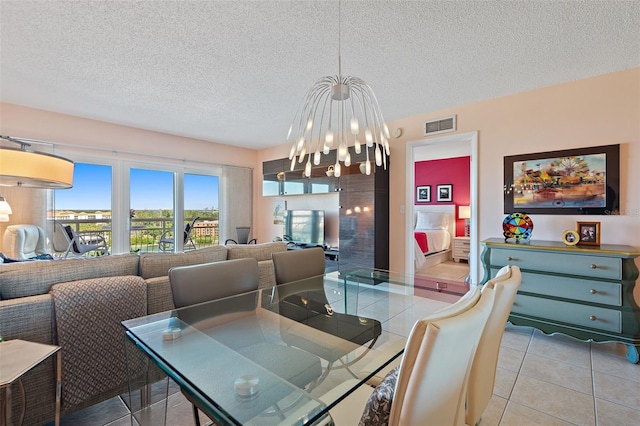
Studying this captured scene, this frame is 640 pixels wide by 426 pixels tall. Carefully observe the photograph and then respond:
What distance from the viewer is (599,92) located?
9.21 feet

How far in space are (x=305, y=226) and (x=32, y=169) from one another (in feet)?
12.9

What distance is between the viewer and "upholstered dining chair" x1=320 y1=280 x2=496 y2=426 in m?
0.77

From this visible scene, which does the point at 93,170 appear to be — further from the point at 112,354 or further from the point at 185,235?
the point at 112,354

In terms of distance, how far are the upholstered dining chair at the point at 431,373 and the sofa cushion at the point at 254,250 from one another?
1.97 m

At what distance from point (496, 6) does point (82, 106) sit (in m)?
4.53

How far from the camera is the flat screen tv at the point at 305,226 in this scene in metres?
5.01

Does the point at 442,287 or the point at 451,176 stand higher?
the point at 451,176

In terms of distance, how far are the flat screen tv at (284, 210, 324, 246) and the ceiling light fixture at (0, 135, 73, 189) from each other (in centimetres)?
361

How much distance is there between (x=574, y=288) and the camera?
251cm

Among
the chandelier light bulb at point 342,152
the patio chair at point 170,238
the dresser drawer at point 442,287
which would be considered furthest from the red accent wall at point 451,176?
the chandelier light bulb at point 342,152

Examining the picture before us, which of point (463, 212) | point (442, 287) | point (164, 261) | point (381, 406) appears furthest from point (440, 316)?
point (463, 212)

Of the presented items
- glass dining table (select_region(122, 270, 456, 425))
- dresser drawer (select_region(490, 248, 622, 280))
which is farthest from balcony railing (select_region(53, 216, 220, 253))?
dresser drawer (select_region(490, 248, 622, 280))

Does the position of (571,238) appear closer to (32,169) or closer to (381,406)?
(381,406)

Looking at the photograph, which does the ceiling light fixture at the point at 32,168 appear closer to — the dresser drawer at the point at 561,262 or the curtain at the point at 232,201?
the dresser drawer at the point at 561,262
